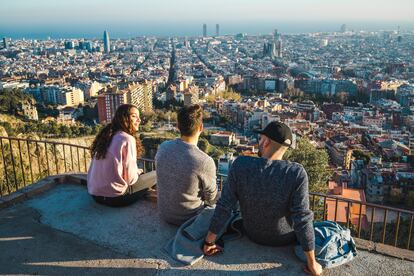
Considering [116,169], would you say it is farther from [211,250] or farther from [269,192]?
[269,192]

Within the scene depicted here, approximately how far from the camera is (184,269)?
2.61 metres

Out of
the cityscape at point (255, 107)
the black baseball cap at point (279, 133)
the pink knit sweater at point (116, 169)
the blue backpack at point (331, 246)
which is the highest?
the black baseball cap at point (279, 133)

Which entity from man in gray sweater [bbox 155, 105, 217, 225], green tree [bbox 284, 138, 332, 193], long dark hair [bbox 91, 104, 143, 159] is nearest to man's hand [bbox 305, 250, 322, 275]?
man in gray sweater [bbox 155, 105, 217, 225]

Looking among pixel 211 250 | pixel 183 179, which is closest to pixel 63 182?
pixel 183 179

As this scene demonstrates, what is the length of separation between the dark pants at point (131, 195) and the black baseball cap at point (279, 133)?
1.44 metres

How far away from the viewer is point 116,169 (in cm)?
328

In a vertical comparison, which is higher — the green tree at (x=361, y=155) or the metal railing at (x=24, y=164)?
the metal railing at (x=24, y=164)

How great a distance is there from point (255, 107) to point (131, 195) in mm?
34705

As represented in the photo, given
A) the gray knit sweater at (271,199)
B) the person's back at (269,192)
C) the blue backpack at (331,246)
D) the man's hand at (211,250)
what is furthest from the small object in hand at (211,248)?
the blue backpack at (331,246)

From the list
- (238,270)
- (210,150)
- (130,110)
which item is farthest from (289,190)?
(210,150)

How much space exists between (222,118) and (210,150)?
54.4 feet

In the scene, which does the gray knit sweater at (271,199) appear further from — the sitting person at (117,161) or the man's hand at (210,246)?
the sitting person at (117,161)

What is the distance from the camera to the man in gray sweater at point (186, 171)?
9.27 feet

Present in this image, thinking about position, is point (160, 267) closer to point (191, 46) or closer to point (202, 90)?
point (202, 90)
